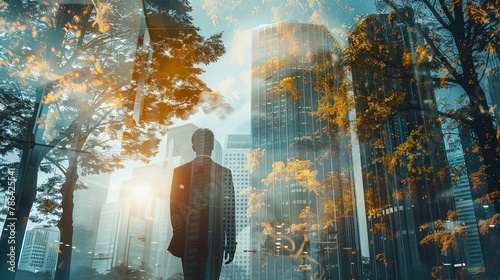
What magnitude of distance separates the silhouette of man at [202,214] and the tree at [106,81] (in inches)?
74.1

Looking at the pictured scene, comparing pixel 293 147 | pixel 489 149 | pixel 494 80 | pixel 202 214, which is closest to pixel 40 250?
pixel 202 214

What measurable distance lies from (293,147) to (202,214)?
64.0 feet

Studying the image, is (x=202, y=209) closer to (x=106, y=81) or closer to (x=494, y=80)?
(x=106, y=81)

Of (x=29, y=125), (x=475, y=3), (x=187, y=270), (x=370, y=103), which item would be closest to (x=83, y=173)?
(x=29, y=125)

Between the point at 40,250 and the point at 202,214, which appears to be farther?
the point at 40,250

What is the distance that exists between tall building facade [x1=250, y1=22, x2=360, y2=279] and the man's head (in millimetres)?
3986

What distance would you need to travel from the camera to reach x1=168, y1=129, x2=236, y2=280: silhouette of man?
114 inches

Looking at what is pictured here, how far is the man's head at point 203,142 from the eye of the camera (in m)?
3.20

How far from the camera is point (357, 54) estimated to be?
577 centimetres

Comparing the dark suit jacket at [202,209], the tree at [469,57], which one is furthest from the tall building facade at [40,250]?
the tree at [469,57]

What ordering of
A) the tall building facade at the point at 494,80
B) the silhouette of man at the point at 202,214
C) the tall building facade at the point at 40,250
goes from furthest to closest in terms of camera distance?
the tall building facade at the point at 494,80 < the tall building facade at the point at 40,250 < the silhouette of man at the point at 202,214

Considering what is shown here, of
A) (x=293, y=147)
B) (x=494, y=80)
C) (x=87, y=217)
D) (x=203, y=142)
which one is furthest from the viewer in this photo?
(x=293, y=147)

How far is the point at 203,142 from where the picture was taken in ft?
10.5
